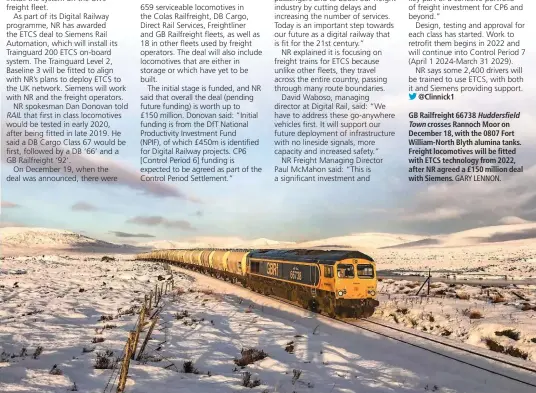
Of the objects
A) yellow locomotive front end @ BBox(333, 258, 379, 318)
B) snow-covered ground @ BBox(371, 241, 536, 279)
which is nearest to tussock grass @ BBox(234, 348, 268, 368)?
yellow locomotive front end @ BBox(333, 258, 379, 318)

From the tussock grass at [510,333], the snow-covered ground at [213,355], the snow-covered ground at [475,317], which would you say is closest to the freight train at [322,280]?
the snow-covered ground at [213,355]

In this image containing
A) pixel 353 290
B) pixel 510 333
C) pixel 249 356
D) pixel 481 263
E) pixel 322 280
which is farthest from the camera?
pixel 481 263


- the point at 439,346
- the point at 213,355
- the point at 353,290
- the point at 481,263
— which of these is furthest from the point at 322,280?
the point at 481,263

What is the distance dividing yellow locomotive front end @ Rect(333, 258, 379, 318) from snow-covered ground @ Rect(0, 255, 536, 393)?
143 cm

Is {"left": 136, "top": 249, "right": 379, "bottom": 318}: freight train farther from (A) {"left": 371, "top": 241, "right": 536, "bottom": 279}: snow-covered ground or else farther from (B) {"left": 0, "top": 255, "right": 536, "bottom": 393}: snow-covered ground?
(A) {"left": 371, "top": 241, "right": 536, "bottom": 279}: snow-covered ground

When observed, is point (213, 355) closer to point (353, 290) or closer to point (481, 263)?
point (353, 290)

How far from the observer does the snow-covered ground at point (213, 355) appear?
369 inches

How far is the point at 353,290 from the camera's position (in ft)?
65.6

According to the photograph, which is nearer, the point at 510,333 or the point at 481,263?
the point at 510,333

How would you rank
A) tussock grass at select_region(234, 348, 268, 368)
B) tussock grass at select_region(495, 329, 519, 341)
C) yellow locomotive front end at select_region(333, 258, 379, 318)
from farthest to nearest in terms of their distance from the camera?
yellow locomotive front end at select_region(333, 258, 379, 318) < tussock grass at select_region(495, 329, 519, 341) < tussock grass at select_region(234, 348, 268, 368)

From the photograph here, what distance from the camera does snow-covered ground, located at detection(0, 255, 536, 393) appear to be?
9383 millimetres

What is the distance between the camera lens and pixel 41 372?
936 centimetres

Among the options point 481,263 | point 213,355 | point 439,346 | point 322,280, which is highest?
point 322,280

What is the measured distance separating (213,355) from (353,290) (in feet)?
31.7
